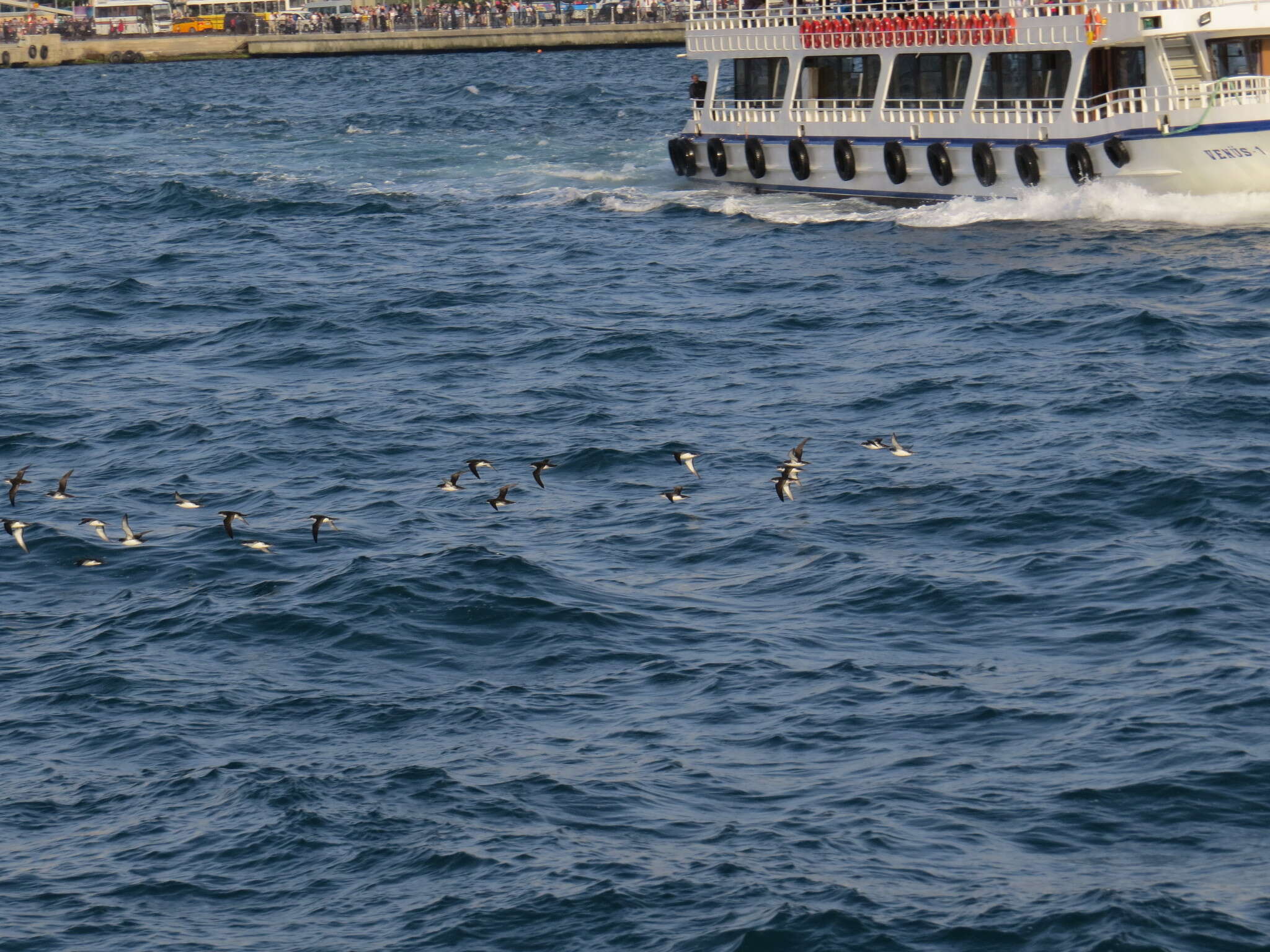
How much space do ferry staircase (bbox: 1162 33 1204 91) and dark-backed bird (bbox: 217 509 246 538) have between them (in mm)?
27249

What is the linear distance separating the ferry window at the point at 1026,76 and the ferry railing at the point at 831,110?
3.87 m

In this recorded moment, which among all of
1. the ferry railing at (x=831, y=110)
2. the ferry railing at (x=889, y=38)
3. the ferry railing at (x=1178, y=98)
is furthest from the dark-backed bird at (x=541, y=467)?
the ferry railing at (x=831, y=110)

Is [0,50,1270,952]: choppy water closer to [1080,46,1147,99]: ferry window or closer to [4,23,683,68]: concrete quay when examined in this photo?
[1080,46,1147,99]: ferry window

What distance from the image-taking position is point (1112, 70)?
4675 centimetres

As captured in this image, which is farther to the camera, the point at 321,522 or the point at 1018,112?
the point at 1018,112

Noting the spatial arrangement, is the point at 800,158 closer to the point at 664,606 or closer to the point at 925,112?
the point at 925,112

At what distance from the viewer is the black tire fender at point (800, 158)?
54594 millimetres

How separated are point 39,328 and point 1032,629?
2728 cm

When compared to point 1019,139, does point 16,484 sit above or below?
below

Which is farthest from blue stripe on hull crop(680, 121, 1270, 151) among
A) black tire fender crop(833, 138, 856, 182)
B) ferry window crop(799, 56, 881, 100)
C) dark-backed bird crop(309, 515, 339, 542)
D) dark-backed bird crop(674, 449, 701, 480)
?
dark-backed bird crop(309, 515, 339, 542)

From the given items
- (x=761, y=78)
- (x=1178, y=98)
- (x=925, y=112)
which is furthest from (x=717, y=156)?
(x=1178, y=98)

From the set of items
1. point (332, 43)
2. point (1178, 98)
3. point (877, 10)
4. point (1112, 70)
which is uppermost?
point (877, 10)

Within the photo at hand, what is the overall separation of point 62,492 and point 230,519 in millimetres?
2983

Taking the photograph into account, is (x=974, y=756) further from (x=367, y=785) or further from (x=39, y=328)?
(x=39, y=328)
